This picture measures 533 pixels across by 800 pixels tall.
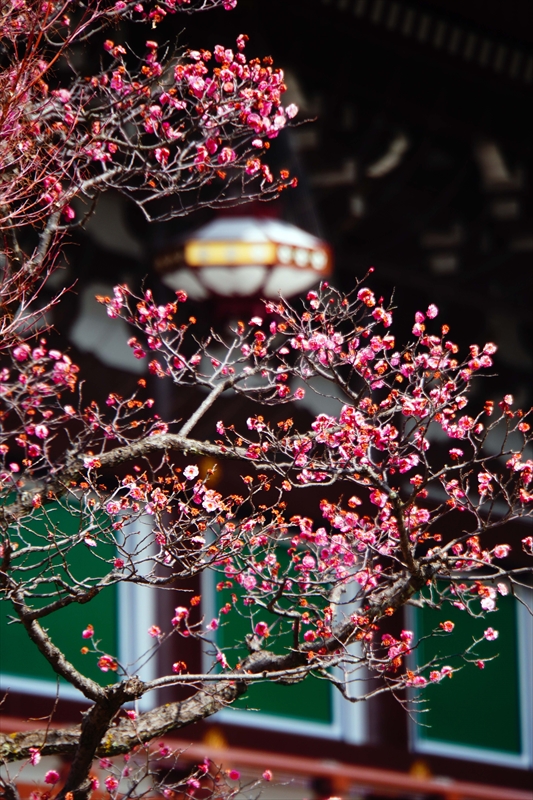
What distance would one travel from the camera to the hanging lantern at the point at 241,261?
941 cm

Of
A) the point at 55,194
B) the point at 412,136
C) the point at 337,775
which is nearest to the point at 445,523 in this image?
the point at 337,775

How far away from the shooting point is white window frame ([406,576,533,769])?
10172 mm

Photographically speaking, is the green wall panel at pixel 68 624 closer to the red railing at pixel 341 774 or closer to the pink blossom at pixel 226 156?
the red railing at pixel 341 774

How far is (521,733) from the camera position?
10867 mm

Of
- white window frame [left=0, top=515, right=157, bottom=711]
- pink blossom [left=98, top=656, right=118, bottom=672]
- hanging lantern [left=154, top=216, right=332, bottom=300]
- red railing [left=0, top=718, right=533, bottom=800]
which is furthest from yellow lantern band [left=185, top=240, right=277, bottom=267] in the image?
pink blossom [left=98, top=656, right=118, bottom=672]

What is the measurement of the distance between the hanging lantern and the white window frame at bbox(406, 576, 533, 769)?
2942mm

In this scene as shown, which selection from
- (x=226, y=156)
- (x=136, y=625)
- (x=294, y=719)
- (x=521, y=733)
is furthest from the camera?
(x=521, y=733)

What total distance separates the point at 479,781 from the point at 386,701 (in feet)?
3.93

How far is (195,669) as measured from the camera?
9.01 m

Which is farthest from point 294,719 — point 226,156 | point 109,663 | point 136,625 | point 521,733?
point 226,156

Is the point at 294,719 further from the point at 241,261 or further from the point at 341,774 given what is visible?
the point at 241,261

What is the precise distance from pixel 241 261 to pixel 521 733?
16.1 ft

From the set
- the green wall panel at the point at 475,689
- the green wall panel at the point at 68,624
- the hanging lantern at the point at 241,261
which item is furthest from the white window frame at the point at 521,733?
the hanging lantern at the point at 241,261

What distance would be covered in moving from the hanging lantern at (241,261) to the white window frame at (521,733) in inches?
116
